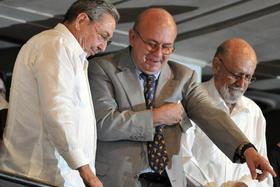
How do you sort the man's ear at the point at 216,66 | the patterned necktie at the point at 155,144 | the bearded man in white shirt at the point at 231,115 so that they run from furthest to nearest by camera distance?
the man's ear at the point at 216,66 < the bearded man in white shirt at the point at 231,115 < the patterned necktie at the point at 155,144

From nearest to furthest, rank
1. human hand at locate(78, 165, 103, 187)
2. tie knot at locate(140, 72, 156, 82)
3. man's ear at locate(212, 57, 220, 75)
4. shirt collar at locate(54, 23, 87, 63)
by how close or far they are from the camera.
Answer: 1. human hand at locate(78, 165, 103, 187)
2. shirt collar at locate(54, 23, 87, 63)
3. tie knot at locate(140, 72, 156, 82)
4. man's ear at locate(212, 57, 220, 75)

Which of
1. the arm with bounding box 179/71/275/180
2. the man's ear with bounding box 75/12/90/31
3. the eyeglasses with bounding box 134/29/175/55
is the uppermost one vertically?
the man's ear with bounding box 75/12/90/31

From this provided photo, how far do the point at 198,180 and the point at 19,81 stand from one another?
0.99m

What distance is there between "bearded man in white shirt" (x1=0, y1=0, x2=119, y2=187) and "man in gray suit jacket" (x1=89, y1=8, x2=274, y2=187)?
0.22 m

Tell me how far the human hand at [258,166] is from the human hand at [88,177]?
67 centimetres

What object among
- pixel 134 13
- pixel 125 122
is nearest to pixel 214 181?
pixel 125 122

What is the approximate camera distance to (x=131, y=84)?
308 cm

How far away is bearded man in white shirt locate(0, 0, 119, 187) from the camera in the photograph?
257cm

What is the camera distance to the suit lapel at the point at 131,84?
3.07m

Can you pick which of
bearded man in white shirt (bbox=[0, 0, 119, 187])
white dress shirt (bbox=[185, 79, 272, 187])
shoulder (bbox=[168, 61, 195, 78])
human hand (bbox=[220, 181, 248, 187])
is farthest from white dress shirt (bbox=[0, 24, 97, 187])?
human hand (bbox=[220, 181, 248, 187])

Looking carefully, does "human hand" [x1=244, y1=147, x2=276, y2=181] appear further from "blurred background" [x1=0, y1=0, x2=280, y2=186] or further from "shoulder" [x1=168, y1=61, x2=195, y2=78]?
"blurred background" [x1=0, y1=0, x2=280, y2=186]

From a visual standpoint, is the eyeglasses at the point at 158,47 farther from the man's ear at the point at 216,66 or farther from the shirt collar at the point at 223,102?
the man's ear at the point at 216,66

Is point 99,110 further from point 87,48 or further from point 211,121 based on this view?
point 211,121

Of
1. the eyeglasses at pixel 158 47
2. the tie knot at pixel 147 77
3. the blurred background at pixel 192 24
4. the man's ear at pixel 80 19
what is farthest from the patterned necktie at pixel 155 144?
the blurred background at pixel 192 24
